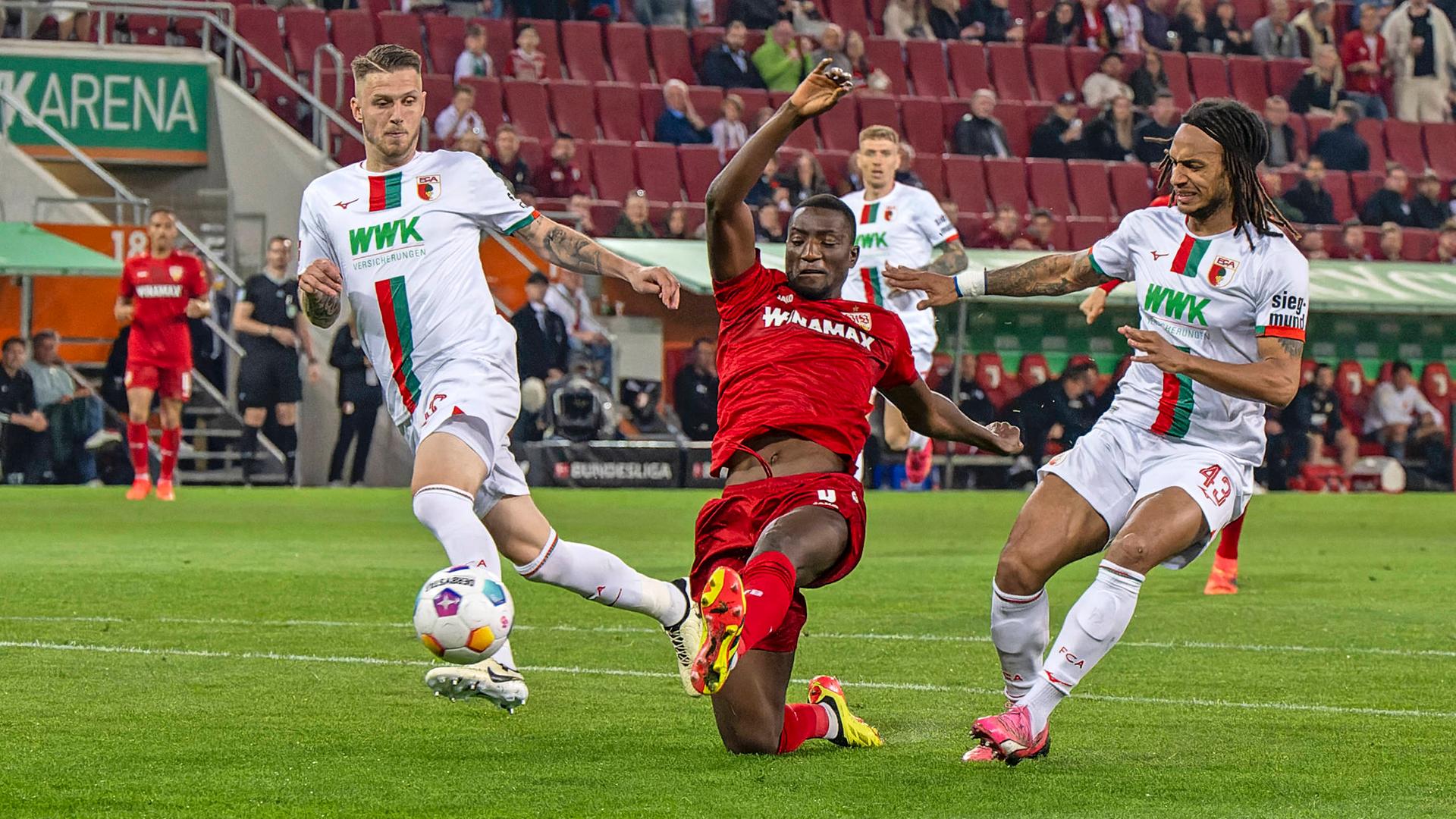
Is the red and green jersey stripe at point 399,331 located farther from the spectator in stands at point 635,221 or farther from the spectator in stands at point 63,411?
the spectator in stands at point 635,221

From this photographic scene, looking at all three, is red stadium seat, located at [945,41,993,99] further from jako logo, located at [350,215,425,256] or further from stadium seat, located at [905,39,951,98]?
jako logo, located at [350,215,425,256]

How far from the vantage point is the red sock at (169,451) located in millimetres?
17219

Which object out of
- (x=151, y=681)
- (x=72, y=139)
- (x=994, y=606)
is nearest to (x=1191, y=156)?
(x=994, y=606)

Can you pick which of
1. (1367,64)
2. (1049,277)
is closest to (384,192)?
(1049,277)

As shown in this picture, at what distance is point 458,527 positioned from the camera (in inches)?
235

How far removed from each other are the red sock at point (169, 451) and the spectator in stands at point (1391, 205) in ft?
51.0

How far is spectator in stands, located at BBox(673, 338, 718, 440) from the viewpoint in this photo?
2069cm

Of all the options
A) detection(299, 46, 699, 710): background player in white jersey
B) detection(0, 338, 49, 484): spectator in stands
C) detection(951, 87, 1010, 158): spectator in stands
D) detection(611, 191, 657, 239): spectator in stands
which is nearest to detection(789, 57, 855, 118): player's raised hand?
detection(299, 46, 699, 710): background player in white jersey

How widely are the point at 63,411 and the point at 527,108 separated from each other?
6.82 meters

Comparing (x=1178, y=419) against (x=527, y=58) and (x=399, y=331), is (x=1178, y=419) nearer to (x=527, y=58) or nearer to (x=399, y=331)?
(x=399, y=331)

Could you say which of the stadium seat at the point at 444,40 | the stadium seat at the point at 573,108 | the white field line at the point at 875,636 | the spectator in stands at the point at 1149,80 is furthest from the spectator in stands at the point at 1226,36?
the white field line at the point at 875,636

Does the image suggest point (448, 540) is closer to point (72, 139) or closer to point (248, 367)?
point (248, 367)

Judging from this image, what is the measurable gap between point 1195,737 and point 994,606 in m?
0.72

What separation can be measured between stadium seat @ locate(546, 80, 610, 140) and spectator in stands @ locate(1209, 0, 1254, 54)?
9.72 m
